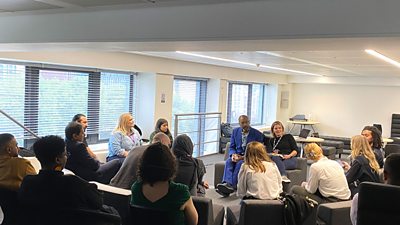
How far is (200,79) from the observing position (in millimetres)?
9789

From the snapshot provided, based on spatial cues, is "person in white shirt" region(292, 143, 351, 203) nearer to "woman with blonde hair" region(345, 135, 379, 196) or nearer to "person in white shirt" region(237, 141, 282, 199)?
"woman with blonde hair" region(345, 135, 379, 196)

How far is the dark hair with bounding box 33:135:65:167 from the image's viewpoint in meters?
2.29

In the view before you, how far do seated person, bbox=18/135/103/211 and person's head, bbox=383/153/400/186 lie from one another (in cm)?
200

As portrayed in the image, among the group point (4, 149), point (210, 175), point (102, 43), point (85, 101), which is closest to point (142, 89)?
point (85, 101)

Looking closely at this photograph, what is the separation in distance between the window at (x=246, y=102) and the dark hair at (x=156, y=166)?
8.73m

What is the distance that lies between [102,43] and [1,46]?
1390 millimetres

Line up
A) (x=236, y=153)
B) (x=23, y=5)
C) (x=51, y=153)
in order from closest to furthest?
(x=51, y=153) → (x=23, y=5) → (x=236, y=153)

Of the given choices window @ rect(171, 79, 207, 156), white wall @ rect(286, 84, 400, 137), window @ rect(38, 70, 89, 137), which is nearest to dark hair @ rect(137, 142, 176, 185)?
window @ rect(38, 70, 89, 137)

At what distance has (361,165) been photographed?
4148mm

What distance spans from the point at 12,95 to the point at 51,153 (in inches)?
148

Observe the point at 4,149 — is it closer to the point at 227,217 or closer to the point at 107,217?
the point at 107,217

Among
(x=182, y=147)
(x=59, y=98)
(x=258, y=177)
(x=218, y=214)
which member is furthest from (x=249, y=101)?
(x=218, y=214)

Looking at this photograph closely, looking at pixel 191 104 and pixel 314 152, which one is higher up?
pixel 191 104

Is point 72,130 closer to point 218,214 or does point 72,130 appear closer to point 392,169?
point 218,214
